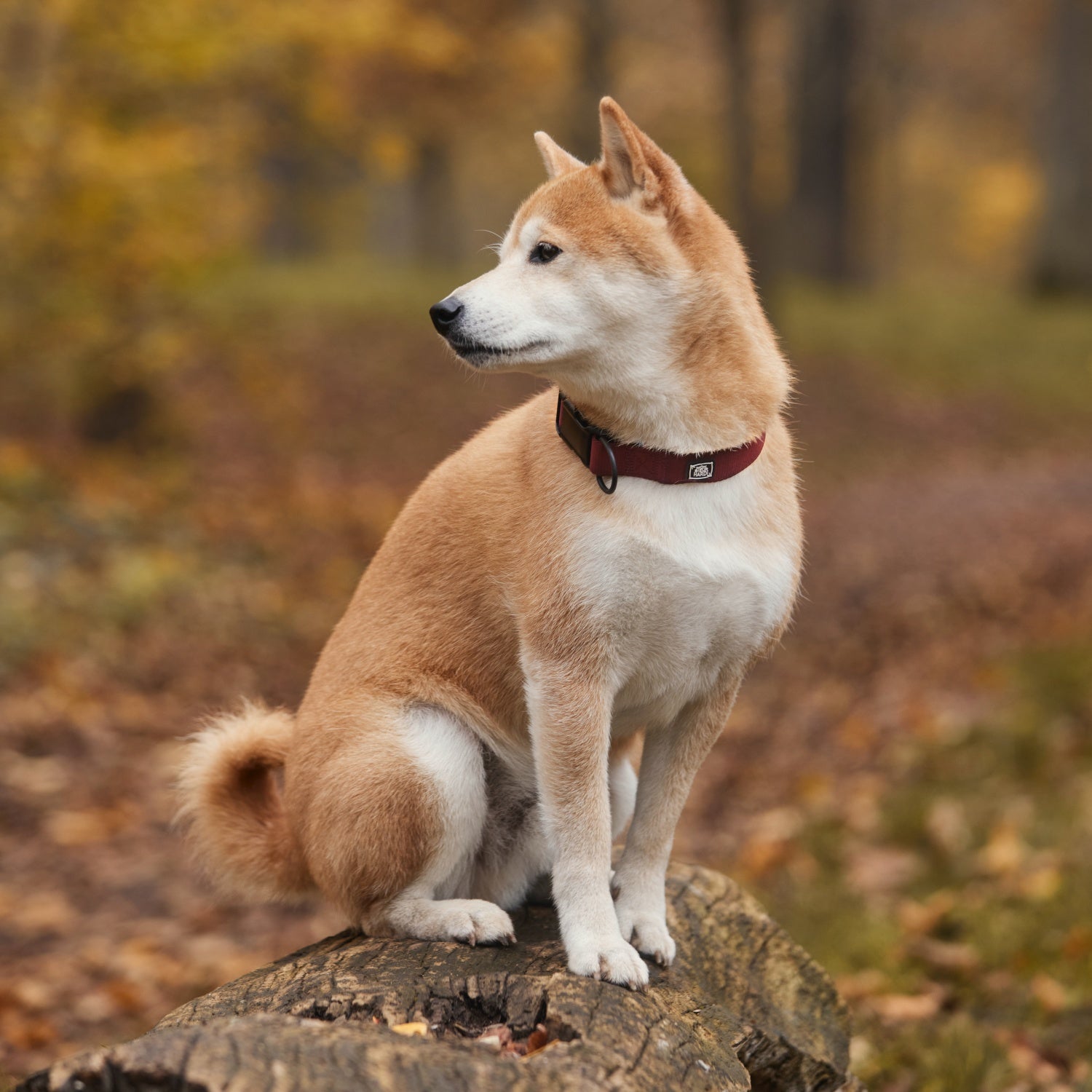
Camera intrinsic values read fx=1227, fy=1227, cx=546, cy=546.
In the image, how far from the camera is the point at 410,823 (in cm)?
276

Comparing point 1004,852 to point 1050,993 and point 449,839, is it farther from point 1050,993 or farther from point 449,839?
point 449,839

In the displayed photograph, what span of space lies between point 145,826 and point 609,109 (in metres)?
4.17

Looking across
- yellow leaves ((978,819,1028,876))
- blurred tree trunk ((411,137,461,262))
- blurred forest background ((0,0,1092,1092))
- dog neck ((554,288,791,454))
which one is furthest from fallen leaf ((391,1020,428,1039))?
blurred tree trunk ((411,137,461,262))

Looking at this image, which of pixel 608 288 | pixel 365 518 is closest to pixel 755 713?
pixel 365 518

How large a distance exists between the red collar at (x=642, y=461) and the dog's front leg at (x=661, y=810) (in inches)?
21.1

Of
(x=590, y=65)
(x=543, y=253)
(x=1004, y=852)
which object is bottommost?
(x=1004, y=852)

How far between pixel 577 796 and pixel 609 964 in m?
0.35

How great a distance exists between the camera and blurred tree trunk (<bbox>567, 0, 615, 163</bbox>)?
655 inches

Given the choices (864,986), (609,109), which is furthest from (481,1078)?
(864,986)

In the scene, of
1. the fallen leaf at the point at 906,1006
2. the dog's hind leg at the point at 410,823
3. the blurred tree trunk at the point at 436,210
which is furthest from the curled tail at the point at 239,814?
the blurred tree trunk at the point at 436,210

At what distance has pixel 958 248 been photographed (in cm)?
3812

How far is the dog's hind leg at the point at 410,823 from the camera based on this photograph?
9.04 feet

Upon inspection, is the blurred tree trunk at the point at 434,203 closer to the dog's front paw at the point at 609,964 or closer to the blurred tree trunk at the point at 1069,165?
Answer: the blurred tree trunk at the point at 1069,165

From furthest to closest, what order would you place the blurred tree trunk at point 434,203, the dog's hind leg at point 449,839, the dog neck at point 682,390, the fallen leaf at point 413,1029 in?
1. the blurred tree trunk at point 434,203
2. the dog's hind leg at point 449,839
3. the dog neck at point 682,390
4. the fallen leaf at point 413,1029
